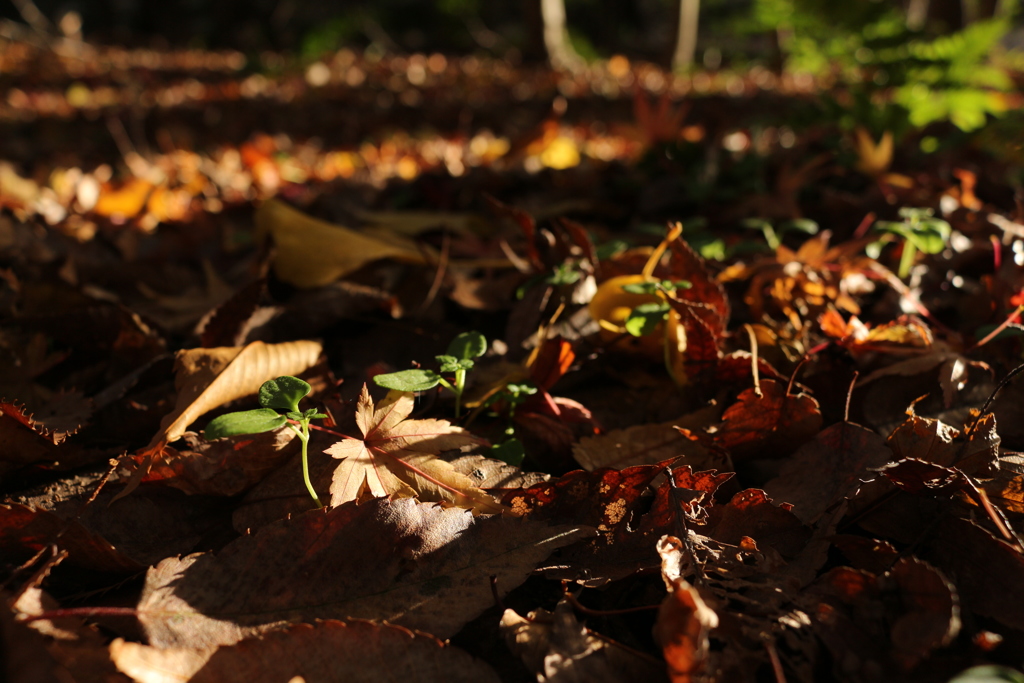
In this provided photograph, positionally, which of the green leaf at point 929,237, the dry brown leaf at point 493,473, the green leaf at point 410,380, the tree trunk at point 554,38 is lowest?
the dry brown leaf at point 493,473

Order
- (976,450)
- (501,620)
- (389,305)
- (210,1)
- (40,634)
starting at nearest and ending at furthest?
(40,634), (501,620), (976,450), (389,305), (210,1)

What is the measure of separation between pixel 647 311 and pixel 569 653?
612 millimetres

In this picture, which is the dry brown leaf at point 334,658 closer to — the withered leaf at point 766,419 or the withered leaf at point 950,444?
the withered leaf at point 766,419

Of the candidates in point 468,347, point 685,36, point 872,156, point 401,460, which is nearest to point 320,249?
point 468,347

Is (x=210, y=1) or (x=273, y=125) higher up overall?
(x=210, y=1)

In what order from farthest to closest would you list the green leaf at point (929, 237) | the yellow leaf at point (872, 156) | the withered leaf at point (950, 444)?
the yellow leaf at point (872, 156) < the green leaf at point (929, 237) < the withered leaf at point (950, 444)

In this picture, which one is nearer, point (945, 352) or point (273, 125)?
point (945, 352)

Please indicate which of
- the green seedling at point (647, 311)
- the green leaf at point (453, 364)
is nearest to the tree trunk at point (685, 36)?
the green seedling at point (647, 311)

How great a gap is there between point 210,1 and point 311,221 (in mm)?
17237

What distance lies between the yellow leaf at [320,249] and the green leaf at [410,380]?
25.3 inches

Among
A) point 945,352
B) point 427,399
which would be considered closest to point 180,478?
point 427,399

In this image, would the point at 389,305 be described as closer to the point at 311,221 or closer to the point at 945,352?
the point at 311,221

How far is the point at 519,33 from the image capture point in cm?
1619

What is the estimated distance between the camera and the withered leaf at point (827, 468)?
94 cm
